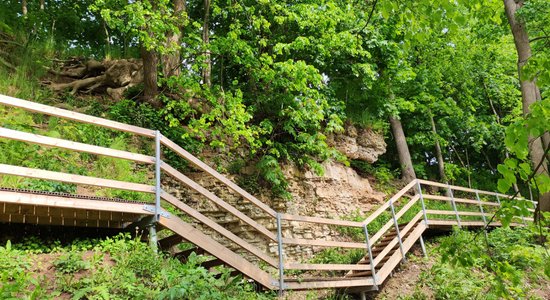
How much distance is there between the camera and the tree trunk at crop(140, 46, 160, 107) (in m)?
9.77

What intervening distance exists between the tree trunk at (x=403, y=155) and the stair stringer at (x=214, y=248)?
10.7m

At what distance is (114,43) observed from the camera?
48.8 feet

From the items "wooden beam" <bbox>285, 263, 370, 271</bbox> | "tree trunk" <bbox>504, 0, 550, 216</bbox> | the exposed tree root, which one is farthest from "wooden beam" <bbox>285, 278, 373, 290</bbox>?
the exposed tree root

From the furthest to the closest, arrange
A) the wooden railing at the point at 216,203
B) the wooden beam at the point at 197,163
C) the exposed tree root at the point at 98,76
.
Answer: the exposed tree root at the point at 98,76 < the wooden beam at the point at 197,163 < the wooden railing at the point at 216,203

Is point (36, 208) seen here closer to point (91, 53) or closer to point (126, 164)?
point (126, 164)

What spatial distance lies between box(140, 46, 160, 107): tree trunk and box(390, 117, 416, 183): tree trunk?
31.7 ft

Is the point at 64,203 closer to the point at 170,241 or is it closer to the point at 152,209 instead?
the point at 152,209

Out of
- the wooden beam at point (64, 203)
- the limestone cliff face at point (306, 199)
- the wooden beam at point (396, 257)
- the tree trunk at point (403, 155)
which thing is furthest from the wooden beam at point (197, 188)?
the tree trunk at point (403, 155)

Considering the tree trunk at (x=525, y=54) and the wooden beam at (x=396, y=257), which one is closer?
the wooden beam at (x=396, y=257)

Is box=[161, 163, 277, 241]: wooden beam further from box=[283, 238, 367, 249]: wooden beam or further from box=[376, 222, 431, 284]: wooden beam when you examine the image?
box=[376, 222, 431, 284]: wooden beam

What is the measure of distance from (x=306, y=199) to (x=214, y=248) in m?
5.91

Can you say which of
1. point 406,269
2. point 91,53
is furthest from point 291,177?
point 91,53

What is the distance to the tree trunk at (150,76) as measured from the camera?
9766 millimetres

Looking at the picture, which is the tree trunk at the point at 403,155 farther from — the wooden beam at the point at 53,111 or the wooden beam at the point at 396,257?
the wooden beam at the point at 53,111
